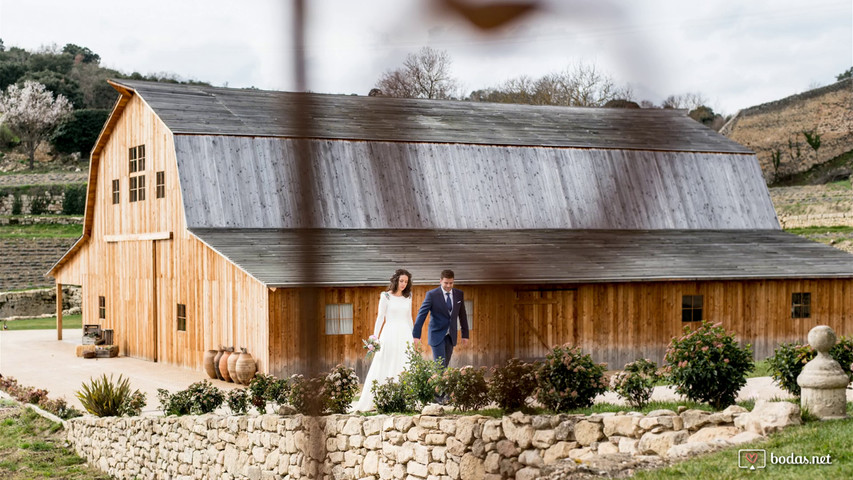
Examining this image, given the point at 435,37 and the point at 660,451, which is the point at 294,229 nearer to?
the point at 435,37

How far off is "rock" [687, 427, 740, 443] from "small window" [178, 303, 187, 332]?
1405cm

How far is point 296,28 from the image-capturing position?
1.08 m

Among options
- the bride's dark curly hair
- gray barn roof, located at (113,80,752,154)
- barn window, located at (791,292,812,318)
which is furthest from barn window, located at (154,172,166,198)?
gray barn roof, located at (113,80,752,154)

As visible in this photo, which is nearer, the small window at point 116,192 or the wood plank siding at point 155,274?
the wood plank siding at point 155,274

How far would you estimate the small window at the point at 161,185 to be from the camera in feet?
69.7

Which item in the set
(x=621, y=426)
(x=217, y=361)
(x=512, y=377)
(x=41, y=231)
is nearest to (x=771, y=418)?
(x=621, y=426)

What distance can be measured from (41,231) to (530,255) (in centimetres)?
5758

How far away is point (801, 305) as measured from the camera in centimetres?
2014

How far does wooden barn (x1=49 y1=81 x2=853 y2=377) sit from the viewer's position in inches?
44.9

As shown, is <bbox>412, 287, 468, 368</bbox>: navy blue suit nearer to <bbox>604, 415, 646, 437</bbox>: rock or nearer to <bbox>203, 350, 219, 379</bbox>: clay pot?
<bbox>604, 415, 646, 437</bbox>: rock

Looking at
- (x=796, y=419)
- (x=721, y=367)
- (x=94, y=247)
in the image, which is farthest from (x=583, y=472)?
(x=94, y=247)

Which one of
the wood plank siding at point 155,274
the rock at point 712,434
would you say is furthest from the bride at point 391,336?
the rock at point 712,434

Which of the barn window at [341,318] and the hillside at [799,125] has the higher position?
the hillside at [799,125]

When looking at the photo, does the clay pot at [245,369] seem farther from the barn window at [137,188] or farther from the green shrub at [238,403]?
the barn window at [137,188]
